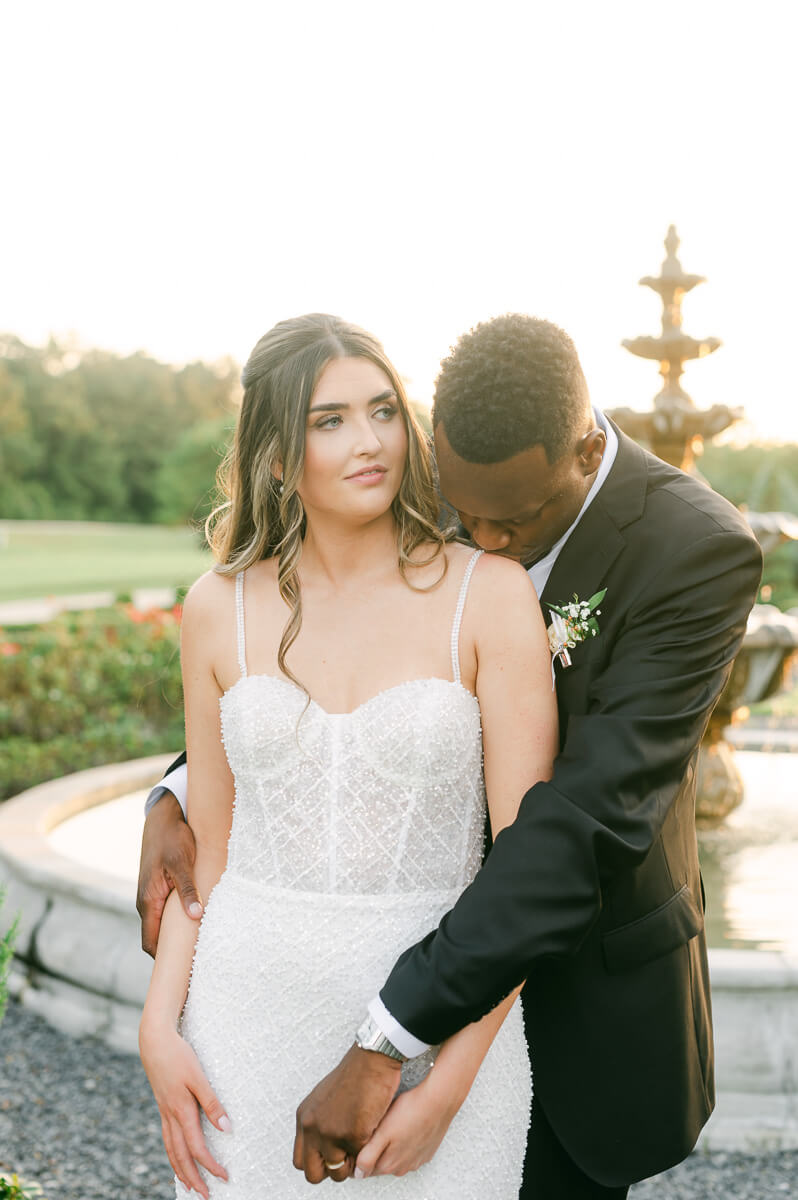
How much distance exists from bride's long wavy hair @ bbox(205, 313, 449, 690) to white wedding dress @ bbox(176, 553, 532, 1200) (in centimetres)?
18

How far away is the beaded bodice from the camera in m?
2.35

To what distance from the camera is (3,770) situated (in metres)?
9.16

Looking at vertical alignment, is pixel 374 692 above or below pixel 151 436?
above

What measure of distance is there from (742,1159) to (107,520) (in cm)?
5451

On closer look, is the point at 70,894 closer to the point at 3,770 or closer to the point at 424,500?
the point at 424,500

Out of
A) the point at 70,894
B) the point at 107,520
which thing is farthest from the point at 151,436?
the point at 70,894

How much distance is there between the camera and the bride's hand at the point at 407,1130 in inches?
84.0

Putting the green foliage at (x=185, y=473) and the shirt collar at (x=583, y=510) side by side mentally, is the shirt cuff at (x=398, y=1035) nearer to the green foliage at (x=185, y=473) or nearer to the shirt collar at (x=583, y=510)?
the shirt collar at (x=583, y=510)

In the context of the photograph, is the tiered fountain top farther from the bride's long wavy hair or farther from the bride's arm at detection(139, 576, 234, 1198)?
the bride's arm at detection(139, 576, 234, 1198)

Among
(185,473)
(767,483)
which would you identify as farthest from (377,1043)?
(185,473)

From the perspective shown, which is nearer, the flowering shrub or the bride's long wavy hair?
the bride's long wavy hair

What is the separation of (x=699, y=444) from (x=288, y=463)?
210 inches

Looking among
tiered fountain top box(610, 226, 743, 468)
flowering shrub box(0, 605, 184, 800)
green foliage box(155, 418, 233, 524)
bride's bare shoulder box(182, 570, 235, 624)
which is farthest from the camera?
green foliage box(155, 418, 233, 524)

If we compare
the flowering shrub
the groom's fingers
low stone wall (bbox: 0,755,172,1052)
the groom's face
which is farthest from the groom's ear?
the flowering shrub
